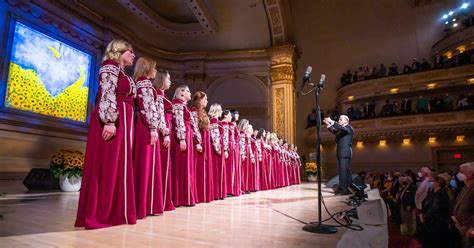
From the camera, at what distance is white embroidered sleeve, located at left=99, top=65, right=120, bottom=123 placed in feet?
8.33

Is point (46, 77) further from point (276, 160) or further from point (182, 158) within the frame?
point (276, 160)

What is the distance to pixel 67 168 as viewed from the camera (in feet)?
19.5

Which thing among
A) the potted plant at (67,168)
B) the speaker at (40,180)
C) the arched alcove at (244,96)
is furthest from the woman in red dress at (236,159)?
the arched alcove at (244,96)

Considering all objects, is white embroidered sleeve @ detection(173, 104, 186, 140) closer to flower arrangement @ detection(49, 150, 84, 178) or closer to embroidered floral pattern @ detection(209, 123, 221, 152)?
embroidered floral pattern @ detection(209, 123, 221, 152)

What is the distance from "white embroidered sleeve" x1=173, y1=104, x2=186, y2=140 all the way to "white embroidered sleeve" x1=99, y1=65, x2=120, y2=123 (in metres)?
1.26

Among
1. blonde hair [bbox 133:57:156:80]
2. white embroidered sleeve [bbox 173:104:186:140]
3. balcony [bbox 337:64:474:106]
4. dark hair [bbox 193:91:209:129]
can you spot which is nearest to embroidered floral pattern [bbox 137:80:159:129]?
blonde hair [bbox 133:57:156:80]

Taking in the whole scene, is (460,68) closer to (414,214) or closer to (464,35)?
(464,35)

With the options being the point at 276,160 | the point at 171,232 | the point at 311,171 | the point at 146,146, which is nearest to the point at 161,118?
the point at 146,146

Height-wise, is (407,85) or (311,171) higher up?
(407,85)

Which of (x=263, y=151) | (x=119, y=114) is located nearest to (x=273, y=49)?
(x=263, y=151)

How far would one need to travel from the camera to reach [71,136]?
28.9 ft

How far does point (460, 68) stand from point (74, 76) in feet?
54.1

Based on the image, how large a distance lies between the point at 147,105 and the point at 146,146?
41 cm

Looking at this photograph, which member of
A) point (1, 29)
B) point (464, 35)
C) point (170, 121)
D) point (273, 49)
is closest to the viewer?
point (170, 121)
